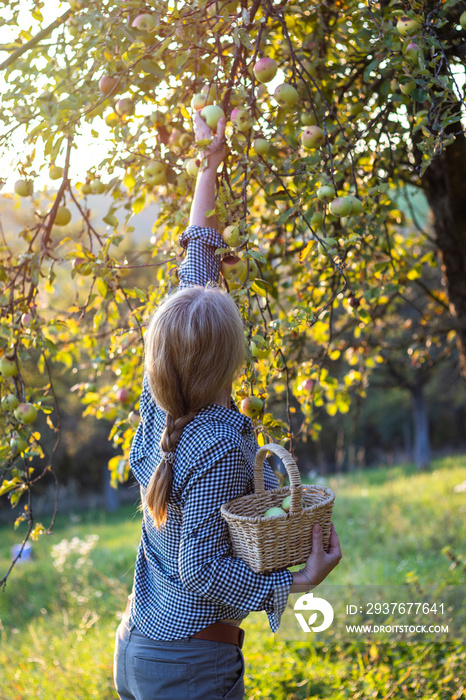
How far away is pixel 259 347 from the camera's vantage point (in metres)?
1.56

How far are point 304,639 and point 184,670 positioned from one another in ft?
6.64

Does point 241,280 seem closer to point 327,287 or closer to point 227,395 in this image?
point 227,395

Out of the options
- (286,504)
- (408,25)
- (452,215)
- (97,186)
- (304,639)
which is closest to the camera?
(286,504)

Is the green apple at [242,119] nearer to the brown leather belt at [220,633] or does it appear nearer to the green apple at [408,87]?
the green apple at [408,87]

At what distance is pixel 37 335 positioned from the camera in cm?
192

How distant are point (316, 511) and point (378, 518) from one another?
5.64 m

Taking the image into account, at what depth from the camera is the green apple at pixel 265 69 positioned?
1.61 meters

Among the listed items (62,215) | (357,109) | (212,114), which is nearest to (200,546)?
(212,114)

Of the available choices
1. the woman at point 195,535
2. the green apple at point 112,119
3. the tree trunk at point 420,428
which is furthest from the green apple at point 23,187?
the tree trunk at point 420,428

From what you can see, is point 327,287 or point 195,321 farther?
point 327,287

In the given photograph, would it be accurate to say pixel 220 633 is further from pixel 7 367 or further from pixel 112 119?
pixel 112 119

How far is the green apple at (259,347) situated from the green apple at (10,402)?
32.9 inches

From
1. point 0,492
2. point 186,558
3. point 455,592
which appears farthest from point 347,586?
point 186,558

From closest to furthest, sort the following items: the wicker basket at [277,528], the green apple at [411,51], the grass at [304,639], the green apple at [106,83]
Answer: the wicker basket at [277,528]
the green apple at [411,51]
the green apple at [106,83]
the grass at [304,639]
